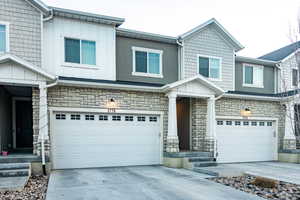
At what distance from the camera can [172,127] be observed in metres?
9.13

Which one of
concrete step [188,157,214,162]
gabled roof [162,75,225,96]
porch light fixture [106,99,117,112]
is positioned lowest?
concrete step [188,157,214,162]

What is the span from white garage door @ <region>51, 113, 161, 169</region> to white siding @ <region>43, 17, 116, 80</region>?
1.85 m

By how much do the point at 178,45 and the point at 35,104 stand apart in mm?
7063

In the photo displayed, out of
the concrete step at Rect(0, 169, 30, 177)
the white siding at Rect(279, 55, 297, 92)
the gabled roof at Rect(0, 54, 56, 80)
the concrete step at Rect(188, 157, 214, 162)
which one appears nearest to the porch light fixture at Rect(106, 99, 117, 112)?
the gabled roof at Rect(0, 54, 56, 80)

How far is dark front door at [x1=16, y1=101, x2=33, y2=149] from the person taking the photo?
10.6 meters

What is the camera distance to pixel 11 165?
6.83 m

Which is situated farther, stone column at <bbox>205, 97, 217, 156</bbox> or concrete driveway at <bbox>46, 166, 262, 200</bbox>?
stone column at <bbox>205, 97, 217, 156</bbox>

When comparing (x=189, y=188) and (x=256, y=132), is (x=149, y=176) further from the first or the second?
(x=256, y=132)

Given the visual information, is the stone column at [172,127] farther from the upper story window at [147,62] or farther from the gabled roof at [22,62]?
the gabled roof at [22,62]

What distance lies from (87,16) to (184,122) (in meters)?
6.85

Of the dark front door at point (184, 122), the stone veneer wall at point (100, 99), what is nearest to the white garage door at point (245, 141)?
the dark front door at point (184, 122)

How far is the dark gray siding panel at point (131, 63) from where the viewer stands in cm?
993

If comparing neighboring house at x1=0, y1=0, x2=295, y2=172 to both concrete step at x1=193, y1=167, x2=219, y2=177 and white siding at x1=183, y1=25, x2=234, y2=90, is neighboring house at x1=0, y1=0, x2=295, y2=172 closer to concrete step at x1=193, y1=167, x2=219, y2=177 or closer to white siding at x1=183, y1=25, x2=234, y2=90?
white siding at x1=183, y1=25, x2=234, y2=90

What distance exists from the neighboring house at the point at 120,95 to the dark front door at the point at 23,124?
0.04 m
